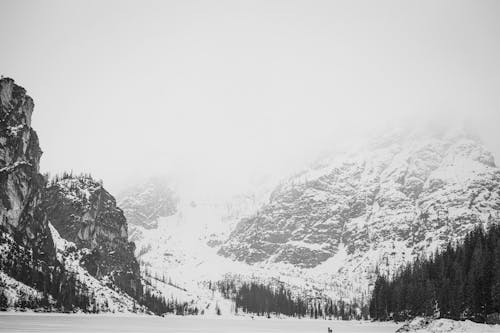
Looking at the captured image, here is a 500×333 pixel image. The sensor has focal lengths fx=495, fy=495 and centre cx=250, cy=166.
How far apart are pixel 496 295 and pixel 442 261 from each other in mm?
56837

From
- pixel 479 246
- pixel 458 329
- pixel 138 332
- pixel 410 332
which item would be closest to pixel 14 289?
pixel 138 332

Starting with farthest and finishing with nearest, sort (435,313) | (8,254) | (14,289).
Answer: (8,254), (14,289), (435,313)

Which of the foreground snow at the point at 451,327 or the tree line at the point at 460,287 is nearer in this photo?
the foreground snow at the point at 451,327

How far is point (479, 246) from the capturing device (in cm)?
16562

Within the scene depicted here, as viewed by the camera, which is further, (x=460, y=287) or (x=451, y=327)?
(x=460, y=287)

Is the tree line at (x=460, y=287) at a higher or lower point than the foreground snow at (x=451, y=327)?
higher

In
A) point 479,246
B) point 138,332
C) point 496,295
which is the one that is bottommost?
point 138,332

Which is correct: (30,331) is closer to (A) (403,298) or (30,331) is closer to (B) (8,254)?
(B) (8,254)

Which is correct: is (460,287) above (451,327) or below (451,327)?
above

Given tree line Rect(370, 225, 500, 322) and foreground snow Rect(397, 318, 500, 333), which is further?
tree line Rect(370, 225, 500, 322)

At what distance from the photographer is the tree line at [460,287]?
13212cm

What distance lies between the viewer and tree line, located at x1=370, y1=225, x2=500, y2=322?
13212 cm

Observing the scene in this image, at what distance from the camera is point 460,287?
13888 centimetres

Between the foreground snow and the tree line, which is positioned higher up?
the tree line
